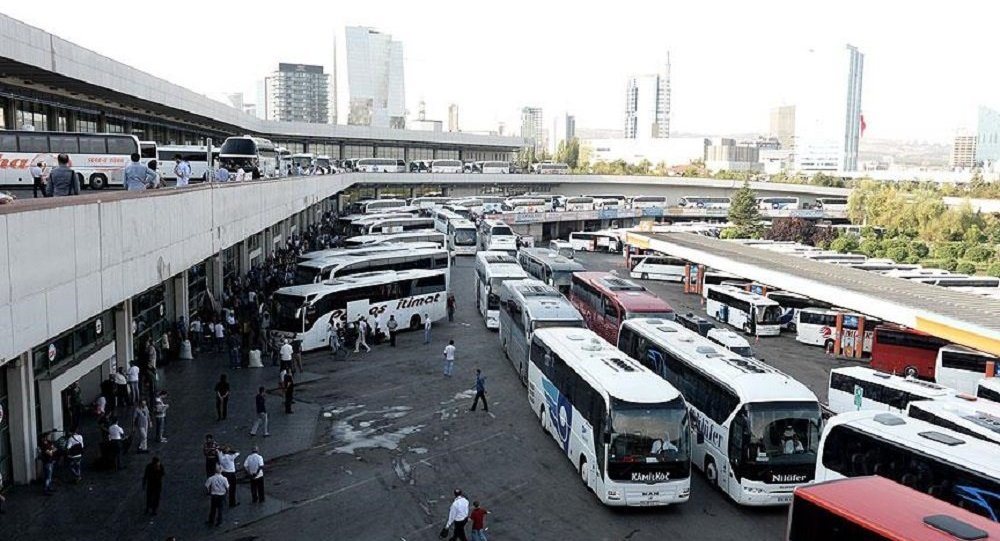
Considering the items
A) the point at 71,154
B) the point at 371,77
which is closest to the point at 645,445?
the point at 71,154

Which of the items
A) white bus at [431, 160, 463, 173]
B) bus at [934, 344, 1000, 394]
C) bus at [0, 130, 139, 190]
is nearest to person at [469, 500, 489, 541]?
bus at [934, 344, 1000, 394]

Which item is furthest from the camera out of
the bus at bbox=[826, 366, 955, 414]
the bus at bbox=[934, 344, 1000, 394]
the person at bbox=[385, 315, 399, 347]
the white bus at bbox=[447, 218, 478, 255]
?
Answer: the white bus at bbox=[447, 218, 478, 255]

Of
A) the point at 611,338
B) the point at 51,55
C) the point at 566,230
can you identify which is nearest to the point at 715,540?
the point at 611,338

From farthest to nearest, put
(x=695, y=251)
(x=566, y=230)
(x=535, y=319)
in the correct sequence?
(x=566, y=230)
(x=695, y=251)
(x=535, y=319)

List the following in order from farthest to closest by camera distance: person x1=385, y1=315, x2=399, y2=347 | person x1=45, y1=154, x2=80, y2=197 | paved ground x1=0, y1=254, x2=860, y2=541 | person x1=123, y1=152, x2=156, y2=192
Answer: person x1=385, y1=315, x2=399, y2=347 < person x1=123, y1=152, x2=156, y2=192 < person x1=45, y1=154, x2=80, y2=197 < paved ground x1=0, y1=254, x2=860, y2=541

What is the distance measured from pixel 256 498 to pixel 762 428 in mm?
7838

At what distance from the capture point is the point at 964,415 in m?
13.2

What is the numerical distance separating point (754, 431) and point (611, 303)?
1076cm

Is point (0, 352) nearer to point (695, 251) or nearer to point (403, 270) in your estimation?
point (403, 270)

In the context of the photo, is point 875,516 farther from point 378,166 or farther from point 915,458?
point 378,166

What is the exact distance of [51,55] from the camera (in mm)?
22750

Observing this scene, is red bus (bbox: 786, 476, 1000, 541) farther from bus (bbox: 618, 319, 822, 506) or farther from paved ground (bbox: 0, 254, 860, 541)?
bus (bbox: 618, 319, 822, 506)

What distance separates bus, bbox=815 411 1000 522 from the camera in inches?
390

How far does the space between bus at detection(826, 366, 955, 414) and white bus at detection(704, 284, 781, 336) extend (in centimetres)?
855
